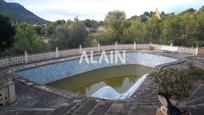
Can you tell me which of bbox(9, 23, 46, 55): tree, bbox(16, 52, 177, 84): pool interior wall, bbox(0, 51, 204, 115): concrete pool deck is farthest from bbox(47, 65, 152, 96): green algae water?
bbox(9, 23, 46, 55): tree

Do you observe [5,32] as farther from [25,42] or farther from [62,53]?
[25,42]

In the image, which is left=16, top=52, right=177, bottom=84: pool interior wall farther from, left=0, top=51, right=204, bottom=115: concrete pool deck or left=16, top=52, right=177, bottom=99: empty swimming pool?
left=0, top=51, right=204, bottom=115: concrete pool deck

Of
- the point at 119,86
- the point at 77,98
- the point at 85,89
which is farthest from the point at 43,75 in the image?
the point at 77,98

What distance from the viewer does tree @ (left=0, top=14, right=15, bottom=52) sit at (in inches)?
539

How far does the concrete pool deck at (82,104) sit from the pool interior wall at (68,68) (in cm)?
381

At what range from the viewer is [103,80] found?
15.0m

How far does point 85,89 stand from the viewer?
13273 millimetres

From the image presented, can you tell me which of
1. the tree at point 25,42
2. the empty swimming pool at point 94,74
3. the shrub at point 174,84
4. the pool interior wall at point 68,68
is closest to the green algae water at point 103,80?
the empty swimming pool at point 94,74

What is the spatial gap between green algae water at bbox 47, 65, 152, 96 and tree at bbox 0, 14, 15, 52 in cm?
396

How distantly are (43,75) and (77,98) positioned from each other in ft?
19.6

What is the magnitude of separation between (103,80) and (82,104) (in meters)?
7.55

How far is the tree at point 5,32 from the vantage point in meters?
13.7

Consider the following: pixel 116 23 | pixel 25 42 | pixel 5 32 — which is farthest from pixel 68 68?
pixel 116 23

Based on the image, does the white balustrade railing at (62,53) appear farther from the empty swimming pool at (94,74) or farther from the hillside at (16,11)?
the hillside at (16,11)
